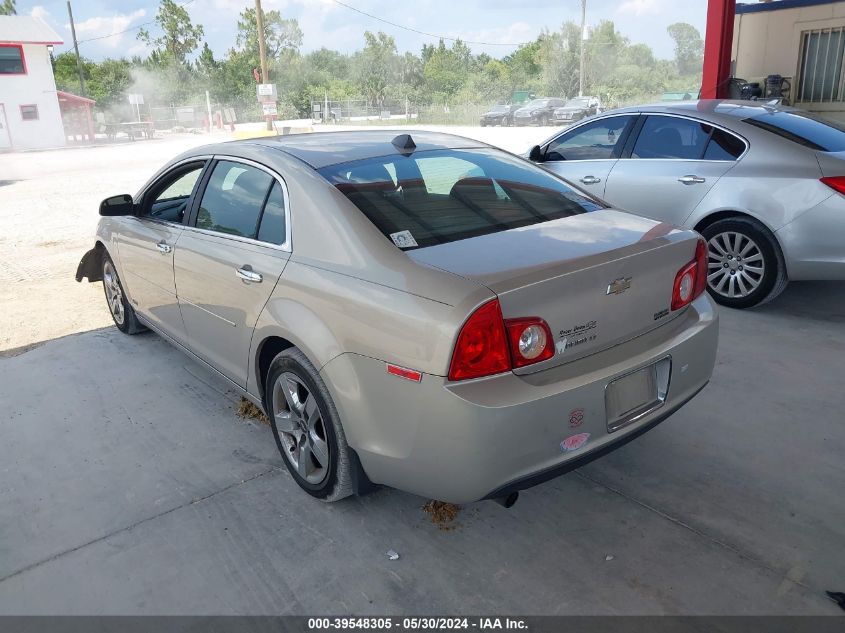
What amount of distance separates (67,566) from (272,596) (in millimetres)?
892

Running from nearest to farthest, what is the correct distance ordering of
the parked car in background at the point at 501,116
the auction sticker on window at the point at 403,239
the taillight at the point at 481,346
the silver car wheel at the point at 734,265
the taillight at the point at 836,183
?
the taillight at the point at 481,346, the auction sticker on window at the point at 403,239, the taillight at the point at 836,183, the silver car wheel at the point at 734,265, the parked car in background at the point at 501,116

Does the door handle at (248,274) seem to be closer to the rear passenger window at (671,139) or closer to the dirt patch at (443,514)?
the dirt patch at (443,514)

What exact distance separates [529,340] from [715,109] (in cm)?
439

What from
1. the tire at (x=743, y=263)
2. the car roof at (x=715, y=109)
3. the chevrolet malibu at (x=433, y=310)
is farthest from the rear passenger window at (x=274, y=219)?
the car roof at (x=715, y=109)

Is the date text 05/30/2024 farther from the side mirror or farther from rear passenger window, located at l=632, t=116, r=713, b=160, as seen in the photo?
rear passenger window, located at l=632, t=116, r=713, b=160

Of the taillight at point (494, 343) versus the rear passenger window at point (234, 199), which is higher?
the rear passenger window at point (234, 199)

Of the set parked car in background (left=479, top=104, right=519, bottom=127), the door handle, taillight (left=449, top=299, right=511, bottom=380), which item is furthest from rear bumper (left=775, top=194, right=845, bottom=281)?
parked car in background (left=479, top=104, right=519, bottom=127)

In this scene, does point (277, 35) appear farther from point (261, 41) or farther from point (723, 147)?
point (723, 147)

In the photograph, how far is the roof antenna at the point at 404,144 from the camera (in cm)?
351

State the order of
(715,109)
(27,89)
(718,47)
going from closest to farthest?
(715,109) → (718,47) → (27,89)

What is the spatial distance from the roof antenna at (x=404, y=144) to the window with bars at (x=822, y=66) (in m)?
11.5

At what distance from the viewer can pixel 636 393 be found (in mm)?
2732

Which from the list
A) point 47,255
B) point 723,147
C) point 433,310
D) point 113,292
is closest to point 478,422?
point 433,310

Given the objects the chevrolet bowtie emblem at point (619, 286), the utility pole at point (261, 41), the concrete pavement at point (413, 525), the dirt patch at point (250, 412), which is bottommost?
the concrete pavement at point (413, 525)
